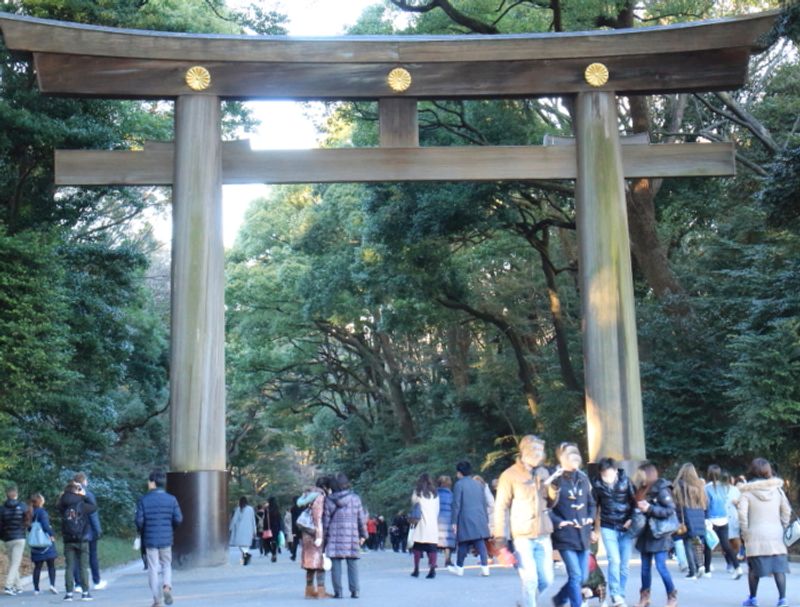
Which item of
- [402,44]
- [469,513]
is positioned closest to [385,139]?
[402,44]

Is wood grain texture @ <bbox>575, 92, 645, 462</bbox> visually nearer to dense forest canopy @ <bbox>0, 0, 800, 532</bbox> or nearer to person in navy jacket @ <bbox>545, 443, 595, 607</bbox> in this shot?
dense forest canopy @ <bbox>0, 0, 800, 532</bbox>

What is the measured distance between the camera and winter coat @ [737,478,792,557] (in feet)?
33.3

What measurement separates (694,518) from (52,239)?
37.3 ft

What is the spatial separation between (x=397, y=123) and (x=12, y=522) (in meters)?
7.92

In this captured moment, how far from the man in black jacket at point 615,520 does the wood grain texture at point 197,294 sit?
20.8ft

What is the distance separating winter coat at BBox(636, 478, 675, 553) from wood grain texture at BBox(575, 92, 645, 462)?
536cm

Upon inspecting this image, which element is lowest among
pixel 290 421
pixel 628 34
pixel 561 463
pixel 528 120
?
pixel 561 463

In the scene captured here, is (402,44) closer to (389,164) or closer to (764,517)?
(389,164)

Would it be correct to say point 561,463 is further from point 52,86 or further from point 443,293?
point 443,293

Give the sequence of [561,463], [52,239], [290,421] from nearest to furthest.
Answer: [561,463]
[52,239]
[290,421]

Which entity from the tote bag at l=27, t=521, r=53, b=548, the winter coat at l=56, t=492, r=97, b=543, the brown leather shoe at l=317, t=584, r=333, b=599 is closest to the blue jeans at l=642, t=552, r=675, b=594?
the brown leather shoe at l=317, t=584, r=333, b=599

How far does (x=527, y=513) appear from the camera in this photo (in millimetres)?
8977

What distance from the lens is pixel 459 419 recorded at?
37.1 metres

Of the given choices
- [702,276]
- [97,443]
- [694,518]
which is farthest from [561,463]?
[97,443]
